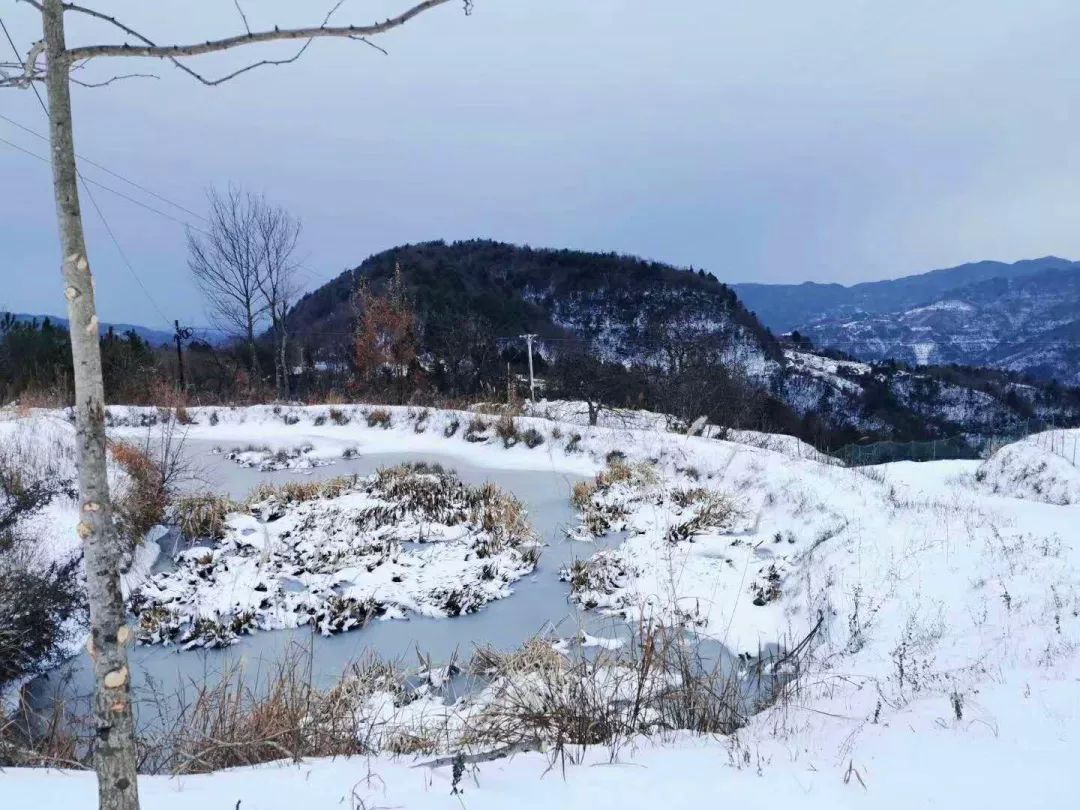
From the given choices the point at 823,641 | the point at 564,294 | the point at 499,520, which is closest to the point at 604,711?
the point at 823,641

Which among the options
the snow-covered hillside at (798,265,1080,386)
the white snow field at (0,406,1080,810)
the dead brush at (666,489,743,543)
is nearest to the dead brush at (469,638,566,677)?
the white snow field at (0,406,1080,810)

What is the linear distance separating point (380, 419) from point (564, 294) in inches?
2541

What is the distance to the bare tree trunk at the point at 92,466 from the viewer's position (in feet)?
3.69

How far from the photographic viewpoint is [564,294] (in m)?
76.2

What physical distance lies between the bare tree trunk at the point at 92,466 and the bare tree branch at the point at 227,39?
2.2 inches

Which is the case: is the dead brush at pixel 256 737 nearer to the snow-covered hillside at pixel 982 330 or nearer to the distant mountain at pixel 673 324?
the distant mountain at pixel 673 324

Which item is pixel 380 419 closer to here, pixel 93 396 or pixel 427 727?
pixel 427 727

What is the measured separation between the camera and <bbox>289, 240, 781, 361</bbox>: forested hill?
59000 millimetres

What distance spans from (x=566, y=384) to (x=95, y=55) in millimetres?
20677

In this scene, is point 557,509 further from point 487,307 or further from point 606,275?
point 606,275

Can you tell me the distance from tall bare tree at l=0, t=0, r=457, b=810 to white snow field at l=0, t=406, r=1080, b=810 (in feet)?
2.10

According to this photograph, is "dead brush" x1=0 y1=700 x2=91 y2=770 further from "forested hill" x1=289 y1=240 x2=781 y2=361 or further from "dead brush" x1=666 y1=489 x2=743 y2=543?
"forested hill" x1=289 y1=240 x2=781 y2=361

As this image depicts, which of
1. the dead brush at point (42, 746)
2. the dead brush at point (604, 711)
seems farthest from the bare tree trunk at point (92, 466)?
the dead brush at point (604, 711)

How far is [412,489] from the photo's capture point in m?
8.36
